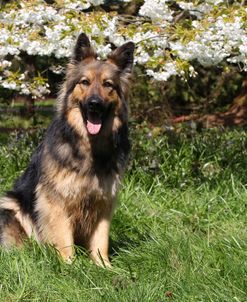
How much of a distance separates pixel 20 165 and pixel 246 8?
10.9 feet

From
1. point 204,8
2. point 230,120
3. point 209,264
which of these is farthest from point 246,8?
point 230,120

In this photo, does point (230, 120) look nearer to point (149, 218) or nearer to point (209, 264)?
point (149, 218)

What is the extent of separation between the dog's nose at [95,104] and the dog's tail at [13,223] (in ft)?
3.97

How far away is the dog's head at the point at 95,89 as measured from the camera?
5160mm

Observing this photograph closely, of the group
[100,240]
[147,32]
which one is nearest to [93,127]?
[100,240]

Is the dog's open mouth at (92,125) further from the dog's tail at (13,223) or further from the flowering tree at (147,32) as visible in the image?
the flowering tree at (147,32)

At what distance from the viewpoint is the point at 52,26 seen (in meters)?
6.35

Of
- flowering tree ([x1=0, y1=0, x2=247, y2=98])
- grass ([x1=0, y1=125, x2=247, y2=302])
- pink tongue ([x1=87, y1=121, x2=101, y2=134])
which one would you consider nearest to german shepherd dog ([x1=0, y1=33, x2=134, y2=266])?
pink tongue ([x1=87, y1=121, x2=101, y2=134])

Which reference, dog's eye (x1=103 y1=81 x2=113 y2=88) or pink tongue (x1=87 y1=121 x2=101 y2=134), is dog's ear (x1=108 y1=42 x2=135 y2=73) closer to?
dog's eye (x1=103 y1=81 x2=113 y2=88)

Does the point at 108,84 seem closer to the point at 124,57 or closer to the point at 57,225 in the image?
the point at 124,57

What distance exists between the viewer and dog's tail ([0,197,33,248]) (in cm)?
550

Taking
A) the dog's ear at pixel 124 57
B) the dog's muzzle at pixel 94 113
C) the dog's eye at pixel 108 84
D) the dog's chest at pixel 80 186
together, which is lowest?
the dog's chest at pixel 80 186

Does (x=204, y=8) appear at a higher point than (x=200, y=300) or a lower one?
higher

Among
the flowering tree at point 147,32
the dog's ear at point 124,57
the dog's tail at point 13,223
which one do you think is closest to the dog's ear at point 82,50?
the dog's ear at point 124,57
